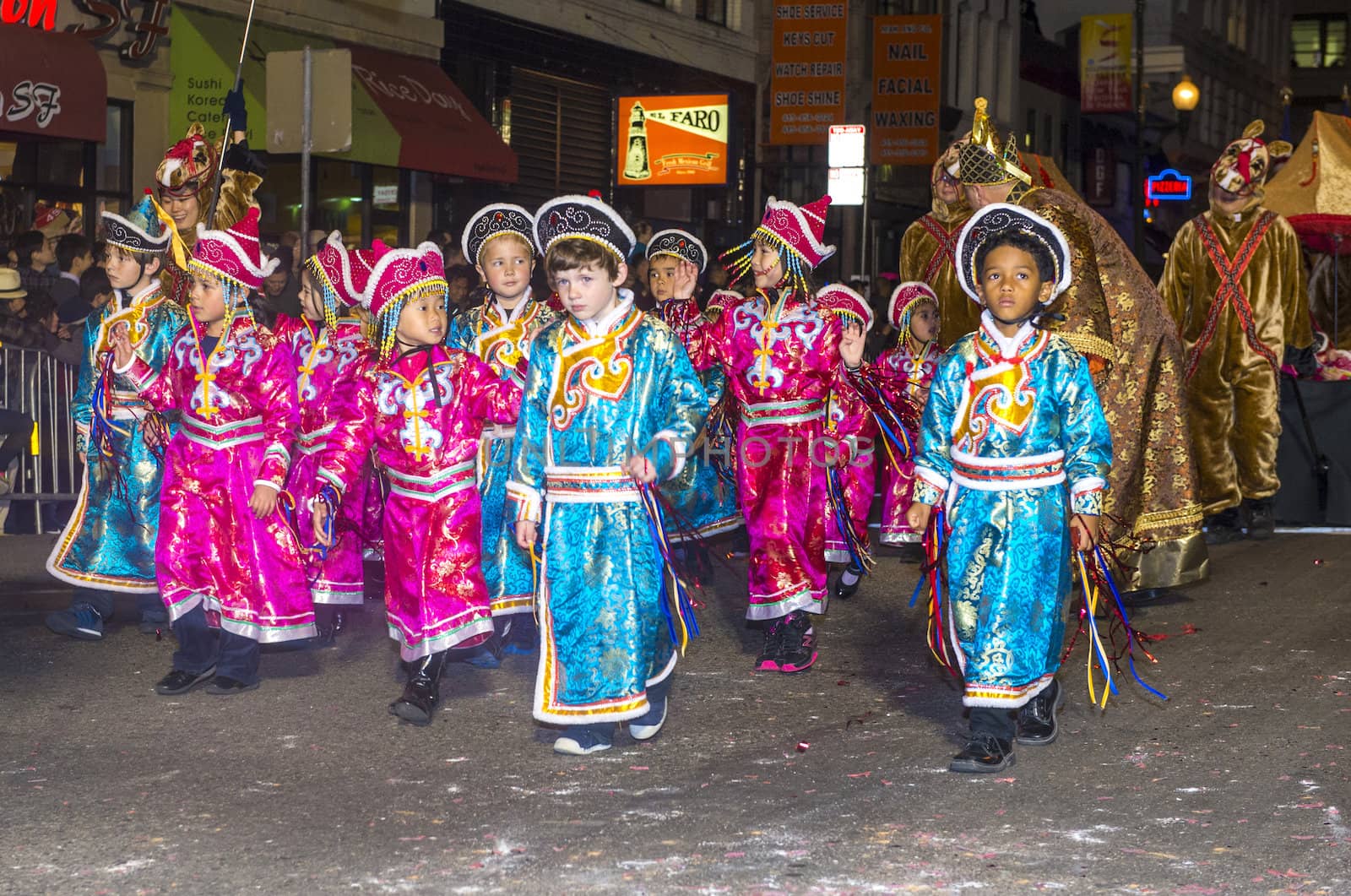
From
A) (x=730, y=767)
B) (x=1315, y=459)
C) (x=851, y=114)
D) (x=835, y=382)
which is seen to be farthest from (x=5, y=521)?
(x=851, y=114)

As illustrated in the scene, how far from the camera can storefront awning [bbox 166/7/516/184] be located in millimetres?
16453

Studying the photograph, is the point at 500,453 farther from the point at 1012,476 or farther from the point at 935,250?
the point at 935,250

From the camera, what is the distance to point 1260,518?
11336mm

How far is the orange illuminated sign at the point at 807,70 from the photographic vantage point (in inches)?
966

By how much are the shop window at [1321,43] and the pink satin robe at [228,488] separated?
7617 centimetres

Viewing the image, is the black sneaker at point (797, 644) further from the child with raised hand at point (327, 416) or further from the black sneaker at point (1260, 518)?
the black sneaker at point (1260, 518)

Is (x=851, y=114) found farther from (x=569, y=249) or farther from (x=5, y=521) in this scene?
→ (x=569, y=249)

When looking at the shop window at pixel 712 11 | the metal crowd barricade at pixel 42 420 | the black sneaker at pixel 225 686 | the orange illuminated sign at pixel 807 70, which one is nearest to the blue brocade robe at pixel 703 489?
the black sneaker at pixel 225 686

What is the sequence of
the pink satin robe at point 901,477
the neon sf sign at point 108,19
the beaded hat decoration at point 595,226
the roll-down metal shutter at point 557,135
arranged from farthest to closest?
the roll-down metal shutter at point 557,135 < the neon sf sign at point 108,19 < the pink satin robe at point 901,477 < the beaded hat decoration at point 595,226

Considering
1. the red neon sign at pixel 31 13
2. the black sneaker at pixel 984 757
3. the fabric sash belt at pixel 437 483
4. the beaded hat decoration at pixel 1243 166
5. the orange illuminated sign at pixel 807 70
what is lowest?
the black sneaker at pixel 984 757

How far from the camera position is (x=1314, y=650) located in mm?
7621

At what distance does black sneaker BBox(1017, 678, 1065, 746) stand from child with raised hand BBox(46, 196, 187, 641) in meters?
3.51

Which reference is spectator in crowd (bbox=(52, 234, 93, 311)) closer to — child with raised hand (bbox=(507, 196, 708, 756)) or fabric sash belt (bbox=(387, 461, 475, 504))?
fabric sash belt (bbox=(387, 461, 475, 504))

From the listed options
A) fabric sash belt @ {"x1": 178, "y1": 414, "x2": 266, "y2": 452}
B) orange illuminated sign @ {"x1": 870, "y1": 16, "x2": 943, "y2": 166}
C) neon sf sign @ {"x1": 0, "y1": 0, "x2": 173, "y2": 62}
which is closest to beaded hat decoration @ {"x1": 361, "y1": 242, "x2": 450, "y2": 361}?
fabric sash belt @ {"x1": 178, "y1": 414, "x2": 266, "y2": 452}
